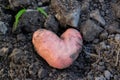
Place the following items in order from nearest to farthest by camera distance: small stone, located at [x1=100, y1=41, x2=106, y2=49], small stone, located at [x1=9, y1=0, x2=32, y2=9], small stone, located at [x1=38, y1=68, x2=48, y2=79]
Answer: small stone, located at [x1=38, y1=68, x2=48, y2=79] → small stone, located at [x1=100, y1=41, x2=106, y2=49] → small stone, located at [x1=9, y1=0, x2=32, y2=9]

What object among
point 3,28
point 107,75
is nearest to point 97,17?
point 107,75

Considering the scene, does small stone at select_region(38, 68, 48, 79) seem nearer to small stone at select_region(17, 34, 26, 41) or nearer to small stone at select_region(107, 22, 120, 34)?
small stone at select_region(17, 34, 26, 41)

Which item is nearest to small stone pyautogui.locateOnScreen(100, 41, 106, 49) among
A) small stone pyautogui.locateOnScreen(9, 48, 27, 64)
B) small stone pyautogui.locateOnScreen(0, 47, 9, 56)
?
small stone pyautogui.locateOnScreen(9, 48, 27, 64)

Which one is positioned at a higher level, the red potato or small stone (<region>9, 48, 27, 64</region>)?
the red potato

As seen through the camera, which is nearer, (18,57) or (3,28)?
(18,57)

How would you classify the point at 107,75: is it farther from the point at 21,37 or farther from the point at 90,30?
the point at 21,37

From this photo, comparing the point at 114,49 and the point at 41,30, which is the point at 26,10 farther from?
the point at 114,49

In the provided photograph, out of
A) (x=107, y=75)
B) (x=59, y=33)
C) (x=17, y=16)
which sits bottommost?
(x=107, y=75)
